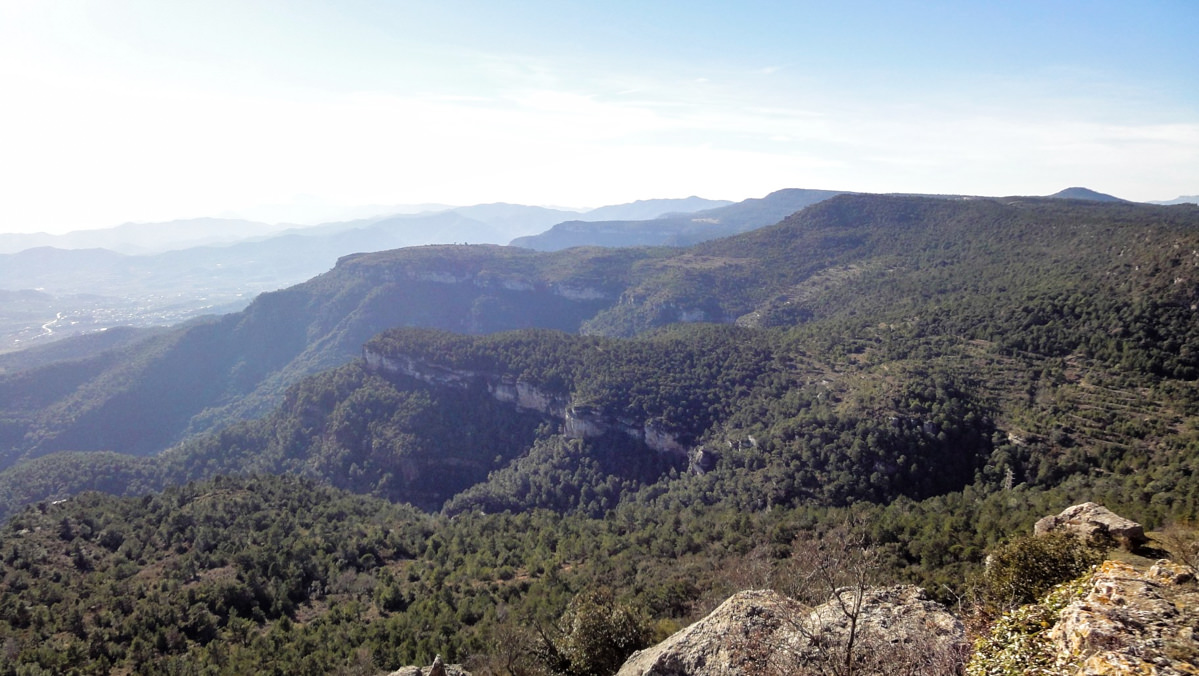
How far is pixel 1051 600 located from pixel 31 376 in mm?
183028

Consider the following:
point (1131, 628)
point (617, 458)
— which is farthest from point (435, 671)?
point (617, 458)

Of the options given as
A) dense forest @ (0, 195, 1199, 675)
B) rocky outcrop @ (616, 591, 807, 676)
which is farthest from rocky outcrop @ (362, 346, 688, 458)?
rocky outcrop @ (616, 591, 807, 676)

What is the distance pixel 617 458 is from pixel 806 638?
67.2 m

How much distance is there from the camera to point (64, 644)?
103 feet

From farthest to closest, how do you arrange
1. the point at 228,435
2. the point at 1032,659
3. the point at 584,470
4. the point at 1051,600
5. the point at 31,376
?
the point at 31,376, the point at 228,435, the point at 584,470, the point at 1051,600, the point at 1032,659

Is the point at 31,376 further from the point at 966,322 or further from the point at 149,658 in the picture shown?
the point at 966,322

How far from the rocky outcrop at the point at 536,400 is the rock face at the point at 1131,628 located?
220ft

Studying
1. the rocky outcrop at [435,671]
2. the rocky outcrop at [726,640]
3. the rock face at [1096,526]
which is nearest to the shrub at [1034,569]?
the rock face at [1096,526]

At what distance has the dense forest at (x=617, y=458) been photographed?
3531 centimetres

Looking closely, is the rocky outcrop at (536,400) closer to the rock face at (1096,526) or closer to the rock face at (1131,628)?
the rock face at (1096,526)

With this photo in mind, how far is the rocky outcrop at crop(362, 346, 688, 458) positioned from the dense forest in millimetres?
446

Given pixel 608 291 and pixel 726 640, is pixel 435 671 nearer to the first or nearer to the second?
pixel 726 640

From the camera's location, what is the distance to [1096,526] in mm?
22688

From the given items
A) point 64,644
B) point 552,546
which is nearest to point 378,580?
point 552,546
